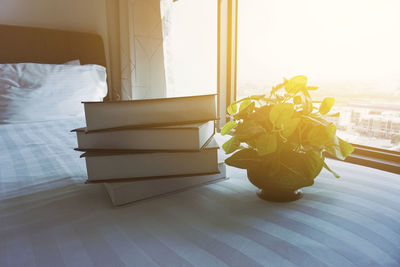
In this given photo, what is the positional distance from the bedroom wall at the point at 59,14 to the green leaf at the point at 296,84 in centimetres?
236

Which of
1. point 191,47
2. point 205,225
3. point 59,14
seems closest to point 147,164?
point 205,225

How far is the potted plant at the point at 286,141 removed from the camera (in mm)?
388

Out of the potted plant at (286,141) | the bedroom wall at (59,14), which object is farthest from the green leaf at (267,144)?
the bedroom wall at (59,14)

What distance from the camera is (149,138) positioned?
1.52ft

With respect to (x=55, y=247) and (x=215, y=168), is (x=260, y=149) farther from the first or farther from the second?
(x=55, y=247)

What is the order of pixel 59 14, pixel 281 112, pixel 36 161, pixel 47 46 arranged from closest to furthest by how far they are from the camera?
pixel 281 112 < pixel 36 161 < pixel 47 46 < pixel 59 14

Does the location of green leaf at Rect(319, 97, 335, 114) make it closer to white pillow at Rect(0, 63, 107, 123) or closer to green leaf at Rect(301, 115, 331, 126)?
green leaf at Rect(301, 115, 331, 126)

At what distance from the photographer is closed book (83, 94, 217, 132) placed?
18.5 inches

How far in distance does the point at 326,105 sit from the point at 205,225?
10.3 inches

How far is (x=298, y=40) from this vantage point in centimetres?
206

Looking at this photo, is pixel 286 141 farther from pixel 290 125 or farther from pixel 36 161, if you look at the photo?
pixel 36 161

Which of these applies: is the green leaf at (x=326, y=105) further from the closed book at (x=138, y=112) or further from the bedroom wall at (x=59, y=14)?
the bedroom wall at (x=59, y=14)

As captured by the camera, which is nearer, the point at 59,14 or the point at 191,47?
the point at 59,14

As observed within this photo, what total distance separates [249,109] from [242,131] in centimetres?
5
